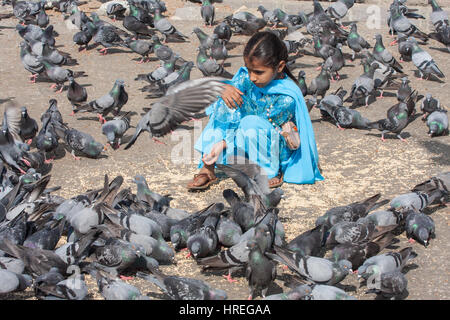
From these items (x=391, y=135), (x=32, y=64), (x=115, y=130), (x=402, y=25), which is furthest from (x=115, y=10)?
(x=391, y=135)

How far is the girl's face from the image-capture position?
5.90 metres

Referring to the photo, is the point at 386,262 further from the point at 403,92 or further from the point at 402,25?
the point at 402,25

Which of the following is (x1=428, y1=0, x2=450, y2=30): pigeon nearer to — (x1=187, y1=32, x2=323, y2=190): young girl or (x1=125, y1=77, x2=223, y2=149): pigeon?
(x1=187, y1=32, x2=323, y2=190): young girl

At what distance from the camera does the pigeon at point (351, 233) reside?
5.12 m

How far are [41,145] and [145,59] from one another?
4402 millimetres

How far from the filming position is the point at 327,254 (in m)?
5.28

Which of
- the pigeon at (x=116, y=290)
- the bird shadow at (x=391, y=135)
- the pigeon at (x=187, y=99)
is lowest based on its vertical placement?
the bird shadow at (x=391, y=135)

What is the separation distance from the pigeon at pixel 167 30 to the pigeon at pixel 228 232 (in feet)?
24.3

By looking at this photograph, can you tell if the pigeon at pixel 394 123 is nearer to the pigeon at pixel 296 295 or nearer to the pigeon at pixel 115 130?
the pigeon at pixel 115 130

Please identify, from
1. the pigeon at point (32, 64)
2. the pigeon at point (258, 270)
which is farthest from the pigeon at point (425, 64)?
the pigeon at point (258, 270)

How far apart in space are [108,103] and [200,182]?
2.57 meters

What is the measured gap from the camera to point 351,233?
515cm

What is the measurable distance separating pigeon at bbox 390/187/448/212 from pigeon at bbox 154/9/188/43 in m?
7.21

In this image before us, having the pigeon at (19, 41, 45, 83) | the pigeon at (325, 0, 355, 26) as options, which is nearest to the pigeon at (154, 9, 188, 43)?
the pigeon at (19, 41, 45, 83)
